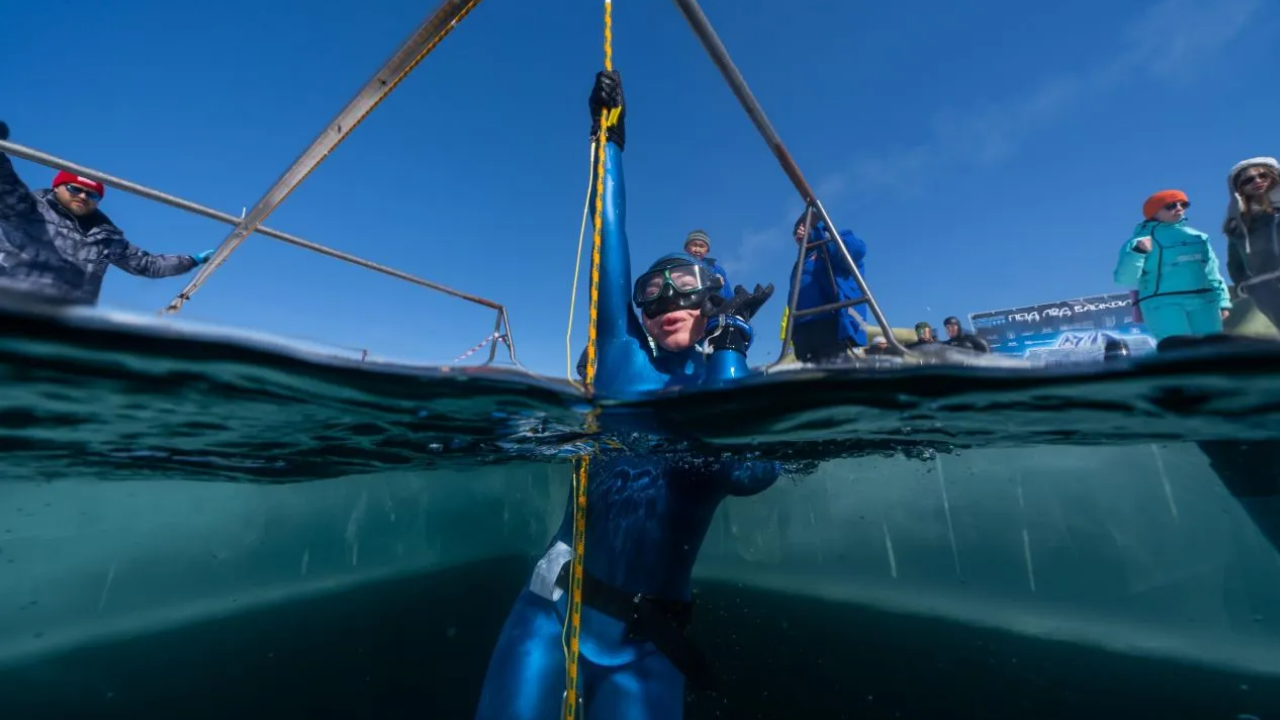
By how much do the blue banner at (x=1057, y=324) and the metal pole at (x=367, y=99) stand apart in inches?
436

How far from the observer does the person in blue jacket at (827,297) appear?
6.42 meters

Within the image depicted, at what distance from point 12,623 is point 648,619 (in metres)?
24.9

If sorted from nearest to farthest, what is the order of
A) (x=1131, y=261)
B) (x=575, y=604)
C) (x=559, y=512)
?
(x=575, y=604) < (x=1131, y=261) < (x=559, y=512)

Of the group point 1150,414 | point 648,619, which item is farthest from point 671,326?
point 1150,414

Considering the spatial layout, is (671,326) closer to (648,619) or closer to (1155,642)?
(648,619)

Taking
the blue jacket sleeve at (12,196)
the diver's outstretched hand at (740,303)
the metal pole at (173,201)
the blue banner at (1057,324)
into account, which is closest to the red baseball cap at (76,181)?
the blue jacket sleeve at (12,196)

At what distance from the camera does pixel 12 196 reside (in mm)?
4520

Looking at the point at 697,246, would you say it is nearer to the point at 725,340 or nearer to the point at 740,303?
the point at 740,303

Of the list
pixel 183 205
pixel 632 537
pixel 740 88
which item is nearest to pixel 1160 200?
pixel 740 88

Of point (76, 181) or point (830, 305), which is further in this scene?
point (830, 305)

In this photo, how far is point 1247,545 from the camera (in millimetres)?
19359

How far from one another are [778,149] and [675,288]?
99.5 inches

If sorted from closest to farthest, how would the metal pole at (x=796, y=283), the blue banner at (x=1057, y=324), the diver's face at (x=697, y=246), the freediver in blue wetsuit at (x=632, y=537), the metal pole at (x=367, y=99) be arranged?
the freediver in blue wetsuit at (x=632, y=537)
the metal pole at (x=367, y=99)
the metal pole at (x=796, y=283)
the diver's face at (x=697, y=246)
the blue banner at (x=1057, y=324)

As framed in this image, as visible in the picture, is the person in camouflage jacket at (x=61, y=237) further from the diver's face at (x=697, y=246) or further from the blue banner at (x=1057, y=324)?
the blue banner at (x=1057, y=324)
